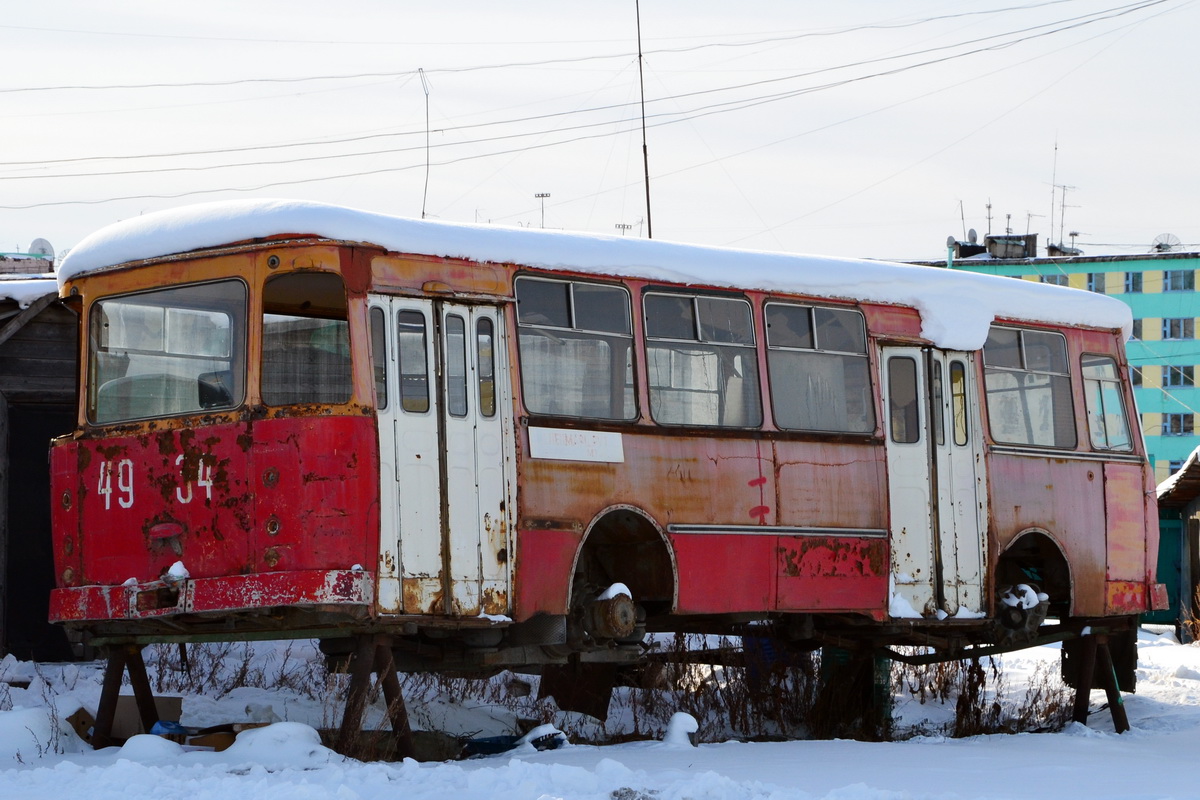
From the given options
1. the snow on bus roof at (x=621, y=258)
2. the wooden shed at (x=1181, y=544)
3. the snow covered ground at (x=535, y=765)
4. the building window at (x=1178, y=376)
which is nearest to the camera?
the snow covered ground at (x=535, y=765)

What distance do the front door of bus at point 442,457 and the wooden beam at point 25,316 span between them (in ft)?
20.5

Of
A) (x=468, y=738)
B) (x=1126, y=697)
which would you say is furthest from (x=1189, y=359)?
(x=468, y=738)

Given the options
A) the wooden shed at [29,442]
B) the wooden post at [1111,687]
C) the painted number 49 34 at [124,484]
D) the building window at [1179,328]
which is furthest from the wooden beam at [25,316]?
the building window at [1179,328]

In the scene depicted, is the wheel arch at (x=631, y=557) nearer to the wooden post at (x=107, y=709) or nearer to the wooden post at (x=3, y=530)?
the wooden post at (x=107, y=709)

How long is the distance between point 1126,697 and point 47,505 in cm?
986

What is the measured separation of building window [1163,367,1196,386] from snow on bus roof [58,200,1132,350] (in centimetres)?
6536

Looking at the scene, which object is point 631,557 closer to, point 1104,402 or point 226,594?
point 226,594

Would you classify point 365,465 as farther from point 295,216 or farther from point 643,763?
point 643,763

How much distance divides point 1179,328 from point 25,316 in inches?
2729

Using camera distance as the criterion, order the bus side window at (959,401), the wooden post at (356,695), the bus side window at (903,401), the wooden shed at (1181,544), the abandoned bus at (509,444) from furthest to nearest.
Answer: the wooden shed at (1181,544)
the bus side window at (959,401)
the bus side window at (903,401)
the abandoned bus at (509,444)
the wooden post at (356,695)

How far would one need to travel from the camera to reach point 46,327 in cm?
1549

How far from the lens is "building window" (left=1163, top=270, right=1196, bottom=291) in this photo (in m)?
77.5

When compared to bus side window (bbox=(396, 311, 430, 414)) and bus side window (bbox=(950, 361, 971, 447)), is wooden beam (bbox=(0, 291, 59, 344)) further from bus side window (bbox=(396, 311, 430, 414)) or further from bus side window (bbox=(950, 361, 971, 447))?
bus side window (bbox=(950, 361, 971, 447))

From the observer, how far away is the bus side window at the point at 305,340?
991 cm
